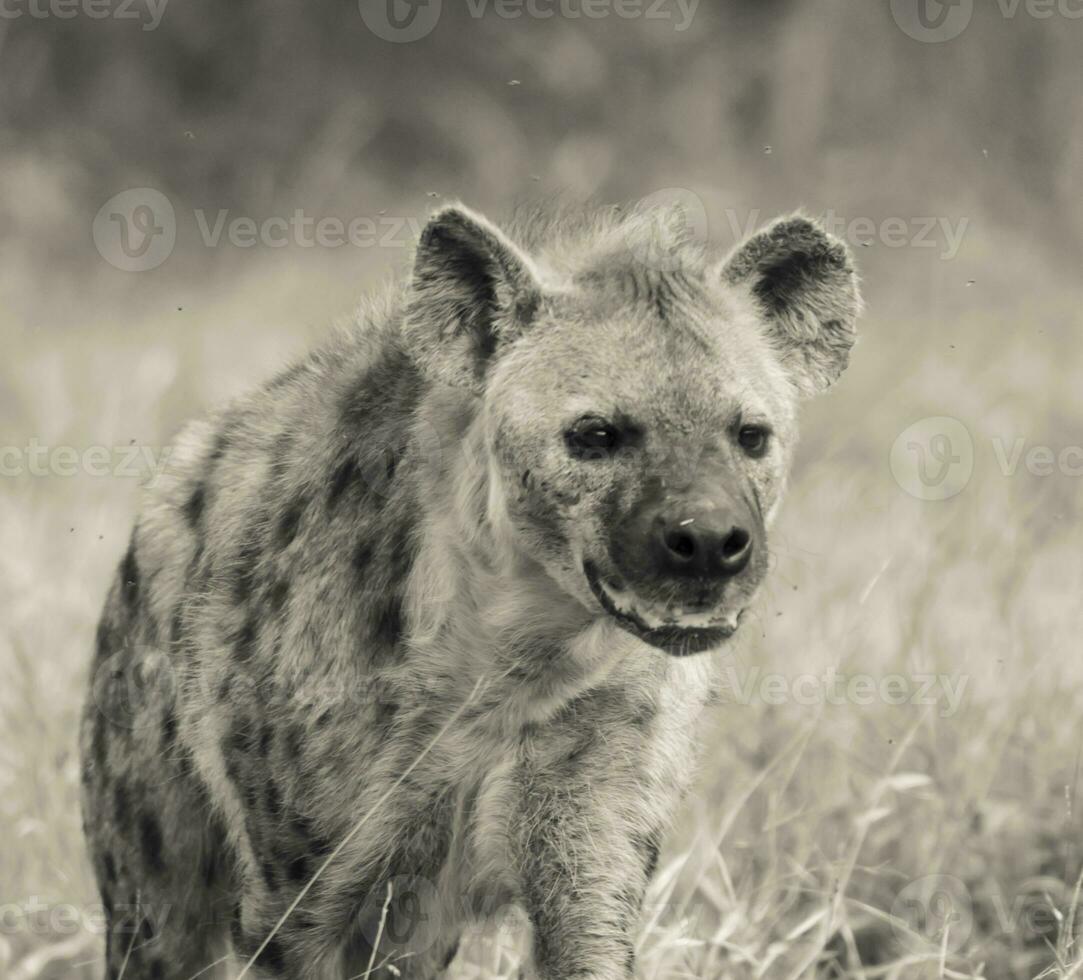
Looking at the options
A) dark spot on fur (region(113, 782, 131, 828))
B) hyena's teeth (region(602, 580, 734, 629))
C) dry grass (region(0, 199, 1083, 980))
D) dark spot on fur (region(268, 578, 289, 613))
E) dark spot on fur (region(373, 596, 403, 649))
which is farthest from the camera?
dry grass (region(0, 199, 1083, 980))

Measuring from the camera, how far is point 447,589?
3.28 meters

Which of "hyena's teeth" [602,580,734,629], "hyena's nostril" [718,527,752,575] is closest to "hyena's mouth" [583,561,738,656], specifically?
"hyena's teeth" [602,580,734,629]

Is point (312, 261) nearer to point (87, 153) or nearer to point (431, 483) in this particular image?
point (87, 153)

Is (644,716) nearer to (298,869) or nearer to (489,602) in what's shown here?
(489,602)

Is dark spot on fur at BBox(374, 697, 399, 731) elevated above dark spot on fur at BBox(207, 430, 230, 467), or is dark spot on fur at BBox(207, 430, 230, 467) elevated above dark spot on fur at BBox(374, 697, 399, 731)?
dark spot on fur at BBox(207, 430, 230, 467)

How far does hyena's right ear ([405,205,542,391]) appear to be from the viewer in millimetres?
3224

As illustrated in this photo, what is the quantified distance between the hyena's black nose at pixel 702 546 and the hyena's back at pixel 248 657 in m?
0.64

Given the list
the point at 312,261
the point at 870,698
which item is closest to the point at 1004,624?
the point at 870,698

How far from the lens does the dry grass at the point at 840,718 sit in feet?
13.8

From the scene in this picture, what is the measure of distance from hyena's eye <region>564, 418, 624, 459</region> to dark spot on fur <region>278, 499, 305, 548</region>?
679mm

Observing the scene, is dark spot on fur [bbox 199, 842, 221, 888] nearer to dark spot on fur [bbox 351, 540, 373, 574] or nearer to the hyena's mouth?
dark spot on fur [bbox 351, 540, 373, 574]

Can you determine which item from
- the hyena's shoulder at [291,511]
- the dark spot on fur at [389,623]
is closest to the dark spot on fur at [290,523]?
the hyena's shoulder at [291,511]

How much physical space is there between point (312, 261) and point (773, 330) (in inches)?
262

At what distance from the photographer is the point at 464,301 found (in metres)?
3.26
